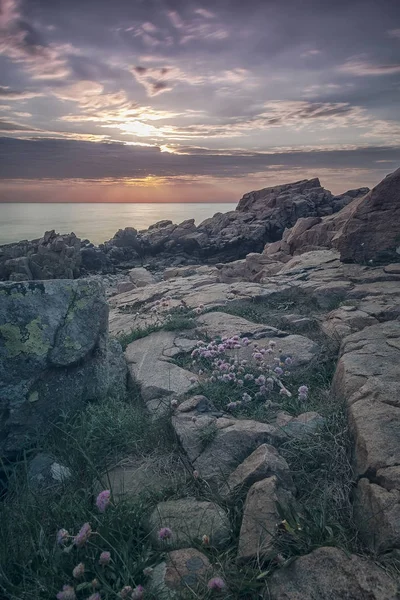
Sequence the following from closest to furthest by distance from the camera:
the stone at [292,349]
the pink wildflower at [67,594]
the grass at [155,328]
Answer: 1. the pink wildflower at [67,594]
2. the stone at [292,349]
3. the grass at [155,328]

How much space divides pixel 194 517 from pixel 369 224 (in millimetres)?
8790

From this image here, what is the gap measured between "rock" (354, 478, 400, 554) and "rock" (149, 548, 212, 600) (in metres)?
1.02

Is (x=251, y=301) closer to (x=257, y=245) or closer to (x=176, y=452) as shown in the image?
(x=176, y=452)

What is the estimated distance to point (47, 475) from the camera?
3.81 m

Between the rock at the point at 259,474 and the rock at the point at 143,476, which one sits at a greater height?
the rock at the point at 259,474

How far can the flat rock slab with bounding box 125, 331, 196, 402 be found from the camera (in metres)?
5.17

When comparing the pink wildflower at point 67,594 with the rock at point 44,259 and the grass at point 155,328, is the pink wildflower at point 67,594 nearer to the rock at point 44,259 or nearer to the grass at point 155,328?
the grass at point 155,328

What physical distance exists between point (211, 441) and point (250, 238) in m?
24.7

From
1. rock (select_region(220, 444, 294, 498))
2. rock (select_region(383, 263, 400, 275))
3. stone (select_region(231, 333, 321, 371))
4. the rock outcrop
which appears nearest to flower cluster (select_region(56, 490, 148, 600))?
rock (select_region(220, 444, 294, 498))

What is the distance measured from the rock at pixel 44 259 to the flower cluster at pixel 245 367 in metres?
14.9

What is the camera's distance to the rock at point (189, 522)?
9.59 feet

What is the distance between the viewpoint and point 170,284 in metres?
12.2

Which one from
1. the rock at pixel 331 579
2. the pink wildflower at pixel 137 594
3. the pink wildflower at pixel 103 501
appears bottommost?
the pink wildflower at pixel 137 594

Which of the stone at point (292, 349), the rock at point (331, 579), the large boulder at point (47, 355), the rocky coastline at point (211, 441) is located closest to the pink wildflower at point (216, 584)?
the rocky coastline at point (211, 441)
